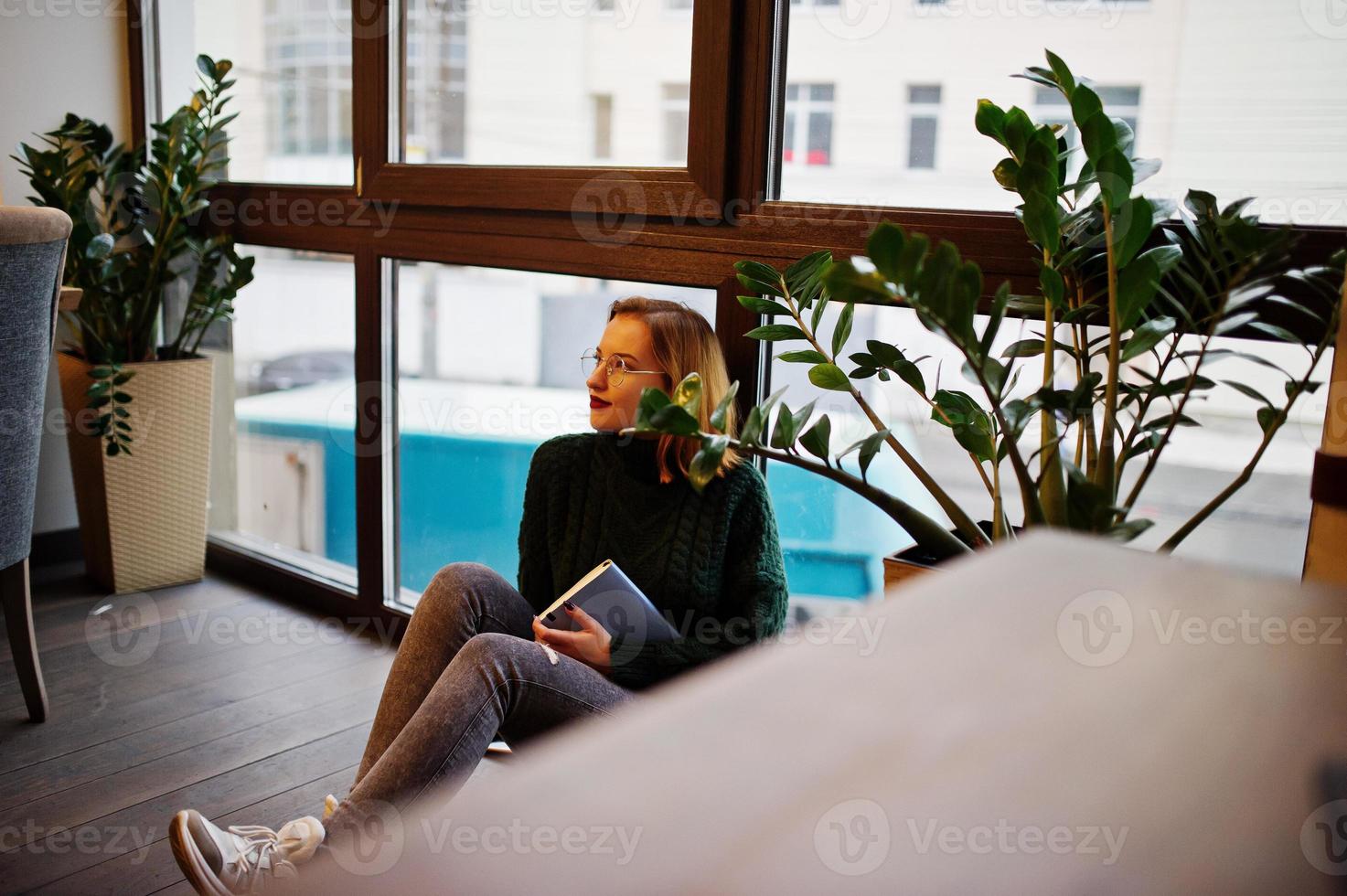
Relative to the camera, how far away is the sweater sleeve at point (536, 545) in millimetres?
1803

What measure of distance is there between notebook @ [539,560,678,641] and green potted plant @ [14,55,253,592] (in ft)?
5.29

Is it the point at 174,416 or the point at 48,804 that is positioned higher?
the point at 174,416

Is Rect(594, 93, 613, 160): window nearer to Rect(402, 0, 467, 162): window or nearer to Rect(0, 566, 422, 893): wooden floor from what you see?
Rect(402, 0, 467, 162): window

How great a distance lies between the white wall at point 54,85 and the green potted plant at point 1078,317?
2.44 metres

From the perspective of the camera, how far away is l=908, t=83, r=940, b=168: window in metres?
1.67

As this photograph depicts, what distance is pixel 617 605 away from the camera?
1521 millimetres

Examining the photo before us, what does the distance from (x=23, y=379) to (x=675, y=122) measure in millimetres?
1223

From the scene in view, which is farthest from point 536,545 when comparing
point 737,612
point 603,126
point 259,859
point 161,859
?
point 603,126

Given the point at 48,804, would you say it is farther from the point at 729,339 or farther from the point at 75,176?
the point at 75,176

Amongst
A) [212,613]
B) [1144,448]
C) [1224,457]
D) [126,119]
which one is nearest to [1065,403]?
[1144,448]

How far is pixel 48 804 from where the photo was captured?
1.79 metres

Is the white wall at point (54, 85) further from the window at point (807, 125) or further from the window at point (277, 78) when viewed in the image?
the window at point (807, 125)

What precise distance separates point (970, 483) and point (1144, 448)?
483 mm

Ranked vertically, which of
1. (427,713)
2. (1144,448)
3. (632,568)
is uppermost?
(1144,448)
